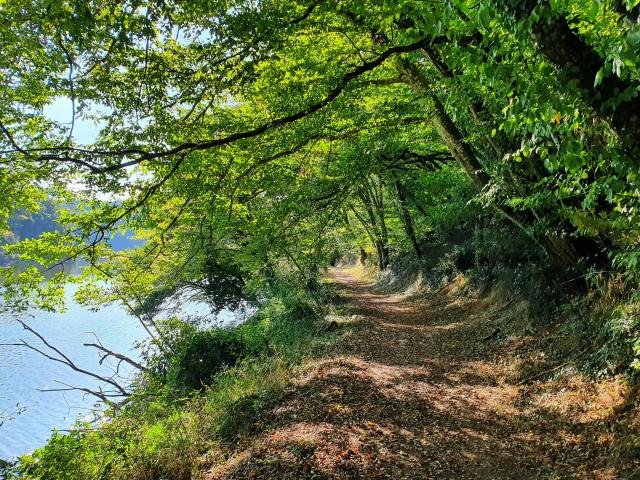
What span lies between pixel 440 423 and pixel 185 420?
14.9 feet

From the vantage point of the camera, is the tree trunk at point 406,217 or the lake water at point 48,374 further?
the tree trunk at point 406,217

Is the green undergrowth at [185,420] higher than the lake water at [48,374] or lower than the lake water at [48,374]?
lower

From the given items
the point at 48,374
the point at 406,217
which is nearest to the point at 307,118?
the point at 406,217

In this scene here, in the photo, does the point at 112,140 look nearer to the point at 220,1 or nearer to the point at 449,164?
the point at 220,1

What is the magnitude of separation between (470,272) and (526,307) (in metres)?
5.22

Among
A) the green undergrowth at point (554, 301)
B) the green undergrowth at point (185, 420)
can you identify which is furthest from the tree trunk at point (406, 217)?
the green undergrowth at point (185, 420)

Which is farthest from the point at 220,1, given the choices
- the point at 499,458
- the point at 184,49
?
the point at 499,458

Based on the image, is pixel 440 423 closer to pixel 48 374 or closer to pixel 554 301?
pixel 554 301

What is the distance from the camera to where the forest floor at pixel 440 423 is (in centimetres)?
479

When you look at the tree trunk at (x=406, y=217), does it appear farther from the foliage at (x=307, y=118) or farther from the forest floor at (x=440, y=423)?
the forest floor at (x=440, y=423)

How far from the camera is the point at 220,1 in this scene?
5.31m

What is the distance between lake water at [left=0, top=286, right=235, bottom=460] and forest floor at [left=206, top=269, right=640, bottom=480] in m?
4.62

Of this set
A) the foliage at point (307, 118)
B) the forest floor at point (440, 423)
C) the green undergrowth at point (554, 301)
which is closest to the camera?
the foliage at point (307, 118)

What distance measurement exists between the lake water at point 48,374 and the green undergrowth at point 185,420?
4.51 ft
